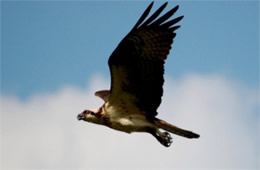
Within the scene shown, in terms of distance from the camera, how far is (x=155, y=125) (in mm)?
14398

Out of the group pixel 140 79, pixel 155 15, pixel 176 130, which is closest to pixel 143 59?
pixel 140 79

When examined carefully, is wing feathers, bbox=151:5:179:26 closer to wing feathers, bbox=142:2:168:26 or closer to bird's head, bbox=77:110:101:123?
wing feathers, bbox=142:2:168:26

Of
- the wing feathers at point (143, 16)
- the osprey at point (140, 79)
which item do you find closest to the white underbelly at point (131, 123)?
the osprey at point (140, 79)

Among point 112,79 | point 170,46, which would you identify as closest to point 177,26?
point 170,46

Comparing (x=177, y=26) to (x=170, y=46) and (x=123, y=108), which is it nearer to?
(x=170, y=46)

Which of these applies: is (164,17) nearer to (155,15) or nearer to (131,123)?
(155,15)

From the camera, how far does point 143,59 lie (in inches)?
558

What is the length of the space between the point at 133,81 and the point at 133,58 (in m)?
0.34

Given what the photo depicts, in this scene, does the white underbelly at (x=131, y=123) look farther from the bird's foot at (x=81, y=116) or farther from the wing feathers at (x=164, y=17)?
the wing feathers at (x=164, y=17)

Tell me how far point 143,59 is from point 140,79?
29 centimetres

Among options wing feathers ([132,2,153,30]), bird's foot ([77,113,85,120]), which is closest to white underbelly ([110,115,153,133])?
bird's foot ([77,113,85,120])

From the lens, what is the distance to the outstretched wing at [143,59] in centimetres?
1405

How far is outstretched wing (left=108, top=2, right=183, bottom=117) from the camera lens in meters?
14.0

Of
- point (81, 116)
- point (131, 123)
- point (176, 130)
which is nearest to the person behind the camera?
point (176, 130)
